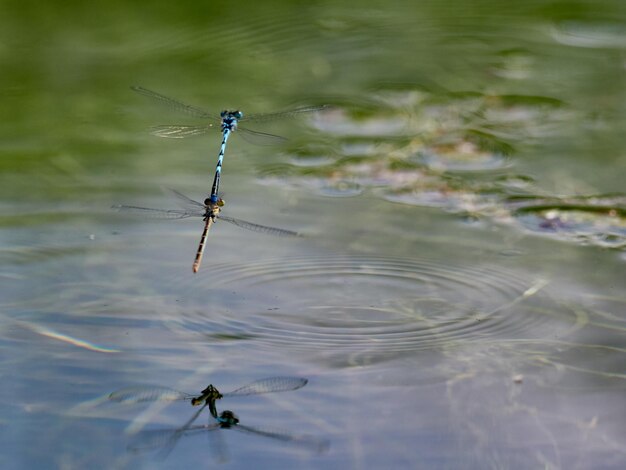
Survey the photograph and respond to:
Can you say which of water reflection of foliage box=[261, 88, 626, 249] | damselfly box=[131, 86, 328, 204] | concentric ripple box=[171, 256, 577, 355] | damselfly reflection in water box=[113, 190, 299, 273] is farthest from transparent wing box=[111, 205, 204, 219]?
water reflection of foliage box=[261, 88, 626, 249]

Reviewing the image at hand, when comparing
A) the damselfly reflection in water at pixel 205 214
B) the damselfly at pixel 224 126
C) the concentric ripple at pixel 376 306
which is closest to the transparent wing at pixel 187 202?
the damselfly reflection in water at pixel 205 214

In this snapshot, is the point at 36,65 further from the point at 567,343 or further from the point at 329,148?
the point at 567,343

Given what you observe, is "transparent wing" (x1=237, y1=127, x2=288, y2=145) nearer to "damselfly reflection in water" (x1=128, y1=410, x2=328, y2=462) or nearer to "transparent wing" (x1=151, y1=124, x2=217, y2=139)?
"transparent wing" (x1=151, y1=124, x2=217, y2=139)

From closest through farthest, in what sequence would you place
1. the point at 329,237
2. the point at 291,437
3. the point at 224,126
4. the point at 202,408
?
the point at 291,437 → the point at 202,408 → the point at 329,237 → the point at 224,126

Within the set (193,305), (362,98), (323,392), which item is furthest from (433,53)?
(323,392)

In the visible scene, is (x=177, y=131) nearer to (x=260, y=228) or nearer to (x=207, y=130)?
(x=207, y=130)

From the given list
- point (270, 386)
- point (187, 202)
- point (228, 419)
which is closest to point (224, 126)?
point (187, 202)

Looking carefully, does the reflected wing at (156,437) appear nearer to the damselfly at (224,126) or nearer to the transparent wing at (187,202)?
the transparent wing at (187,202)

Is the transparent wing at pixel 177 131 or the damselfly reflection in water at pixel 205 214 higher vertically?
the transparent wing at pixel 177 131
